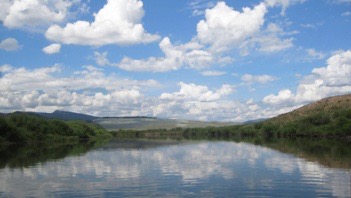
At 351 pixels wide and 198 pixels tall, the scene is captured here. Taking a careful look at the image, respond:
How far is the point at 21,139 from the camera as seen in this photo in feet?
493

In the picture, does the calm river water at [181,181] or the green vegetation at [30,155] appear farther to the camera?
the green vegetation at [30,155]

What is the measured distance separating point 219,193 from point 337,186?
10200 mm

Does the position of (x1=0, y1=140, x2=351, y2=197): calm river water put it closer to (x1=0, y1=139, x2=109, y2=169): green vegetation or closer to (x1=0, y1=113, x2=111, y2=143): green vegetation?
(x1=0, y1=139, x2=109, y2=169): green vegetation

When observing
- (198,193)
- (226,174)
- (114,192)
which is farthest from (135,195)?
(226,174)

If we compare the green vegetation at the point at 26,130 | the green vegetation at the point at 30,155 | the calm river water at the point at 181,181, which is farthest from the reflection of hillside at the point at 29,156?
the green vegetation at the point at 26,130

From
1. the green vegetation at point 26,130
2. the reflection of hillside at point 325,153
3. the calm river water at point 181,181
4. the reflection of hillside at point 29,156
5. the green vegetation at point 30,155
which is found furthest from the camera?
the green vegetation at point 26,130

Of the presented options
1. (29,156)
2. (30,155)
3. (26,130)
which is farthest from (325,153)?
(26,130)

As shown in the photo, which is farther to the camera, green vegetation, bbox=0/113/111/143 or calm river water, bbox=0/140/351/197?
green vegetation, bbox=0/113/111/143

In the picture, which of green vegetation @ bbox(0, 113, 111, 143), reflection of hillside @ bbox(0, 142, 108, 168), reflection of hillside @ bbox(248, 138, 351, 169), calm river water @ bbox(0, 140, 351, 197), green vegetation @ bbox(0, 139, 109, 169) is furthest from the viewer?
green vegetation @ bbox(0, 113, 111, 143)

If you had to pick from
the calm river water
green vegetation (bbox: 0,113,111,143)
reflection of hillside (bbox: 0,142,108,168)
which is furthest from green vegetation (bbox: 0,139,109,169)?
green vegetation (bbox: 0,113,111,143)

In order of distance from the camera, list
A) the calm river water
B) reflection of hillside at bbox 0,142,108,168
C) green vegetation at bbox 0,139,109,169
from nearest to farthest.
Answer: the calm river water → reflection of hillside at bbox 0,142,108,168 → green vegetation at bbox 0,139,109,169

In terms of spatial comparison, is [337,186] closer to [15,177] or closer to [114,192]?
[114,192]

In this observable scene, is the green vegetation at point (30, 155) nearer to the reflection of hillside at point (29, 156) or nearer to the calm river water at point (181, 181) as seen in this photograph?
the reflection of hillside at point (29, 156)

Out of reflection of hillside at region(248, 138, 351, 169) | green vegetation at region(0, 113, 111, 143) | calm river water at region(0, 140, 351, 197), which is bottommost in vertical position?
calm river water at region(0, 140, 351, 197)
